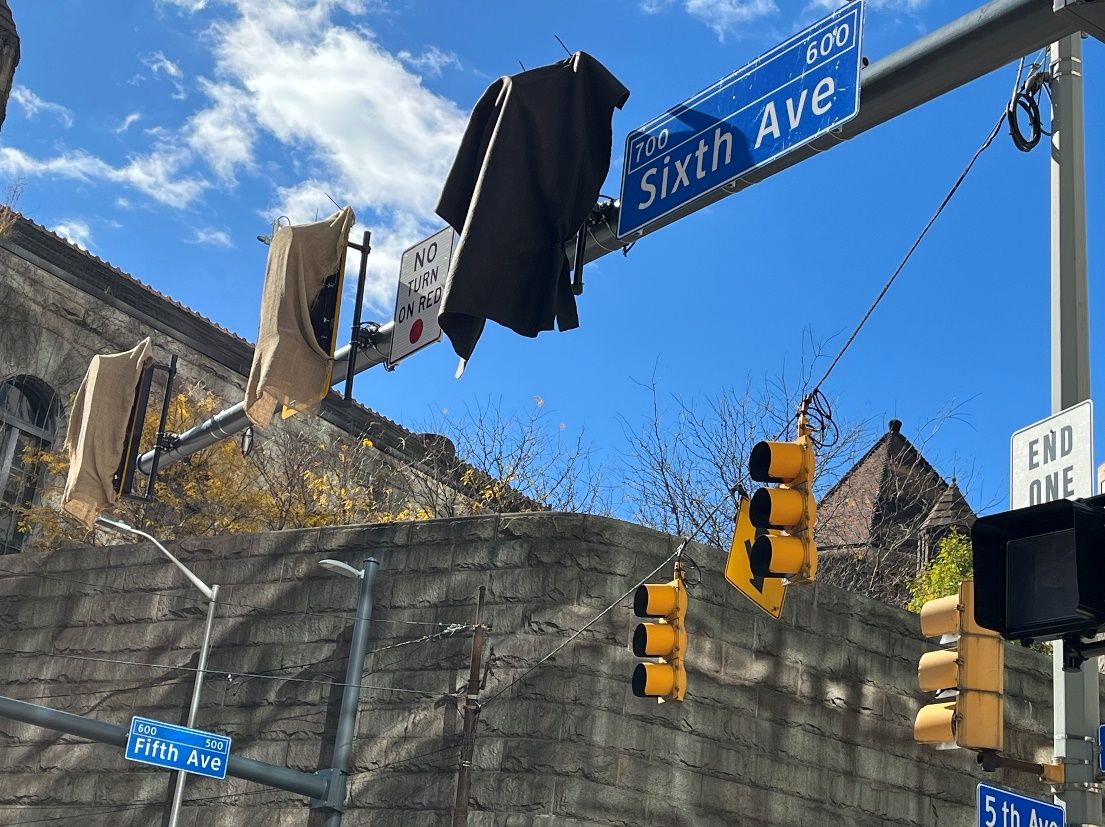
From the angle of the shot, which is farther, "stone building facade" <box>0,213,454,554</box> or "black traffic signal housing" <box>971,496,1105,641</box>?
"stone building facade" <box>0,213,454,554</box>

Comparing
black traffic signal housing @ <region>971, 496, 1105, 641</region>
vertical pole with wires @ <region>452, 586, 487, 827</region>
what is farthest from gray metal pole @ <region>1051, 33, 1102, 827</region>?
vertical pole with wires @ <region>452, 586, 487, 827</region>

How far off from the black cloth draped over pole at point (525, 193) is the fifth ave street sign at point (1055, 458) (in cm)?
300

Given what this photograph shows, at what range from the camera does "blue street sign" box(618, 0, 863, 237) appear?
6.73 meters

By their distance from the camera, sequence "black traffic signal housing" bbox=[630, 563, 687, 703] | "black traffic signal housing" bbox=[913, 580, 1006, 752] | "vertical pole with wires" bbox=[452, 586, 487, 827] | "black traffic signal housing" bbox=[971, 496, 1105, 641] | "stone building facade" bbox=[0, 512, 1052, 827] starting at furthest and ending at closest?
"stone building facade" bbox=[0, 512, 1052, 827] → "vertical pole with wires" bbox=[452, 586, 487, 827] → "black traffic signal housing" bbox=[630, 563, 687, 703] → "black traffic signal housing" bbox=[913, 580, 1006, 752] → "black traffic signal housing" bbox=[971, 496, 1105, 641]

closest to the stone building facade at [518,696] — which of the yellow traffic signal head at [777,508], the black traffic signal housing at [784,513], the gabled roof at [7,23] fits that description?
the black traffic signal housing at [784,513]

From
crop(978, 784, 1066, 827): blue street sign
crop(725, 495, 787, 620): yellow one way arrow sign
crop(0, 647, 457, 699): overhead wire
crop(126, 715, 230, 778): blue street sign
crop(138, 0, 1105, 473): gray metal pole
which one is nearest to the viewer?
crop(138, 0, 1105, 473): gray metal pole

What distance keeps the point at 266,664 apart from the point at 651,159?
39.3ft

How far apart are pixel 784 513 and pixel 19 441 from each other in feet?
85.4

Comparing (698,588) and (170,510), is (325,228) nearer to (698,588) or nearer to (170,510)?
(698,588)

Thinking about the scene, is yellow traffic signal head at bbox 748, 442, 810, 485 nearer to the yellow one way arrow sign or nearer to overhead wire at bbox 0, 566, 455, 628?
the yellow one way arrow sign

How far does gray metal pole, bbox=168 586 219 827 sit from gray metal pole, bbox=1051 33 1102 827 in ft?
39.1

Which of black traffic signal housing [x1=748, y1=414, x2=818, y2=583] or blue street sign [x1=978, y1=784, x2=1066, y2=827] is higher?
black traffic signal housing [x1=748, y1=414, x2=818, y2=583]

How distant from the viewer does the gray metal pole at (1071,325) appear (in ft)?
27.1

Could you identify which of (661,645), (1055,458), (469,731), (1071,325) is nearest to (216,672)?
(469,731)
